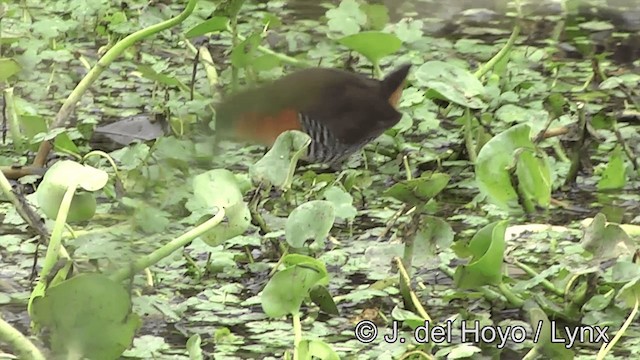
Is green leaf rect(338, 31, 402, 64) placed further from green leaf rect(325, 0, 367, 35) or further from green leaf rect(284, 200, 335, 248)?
green leaf rect(284, 200, 335, 248)

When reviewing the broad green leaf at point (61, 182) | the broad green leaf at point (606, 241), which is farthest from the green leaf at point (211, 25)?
the broad green leaf at point (606, 241)

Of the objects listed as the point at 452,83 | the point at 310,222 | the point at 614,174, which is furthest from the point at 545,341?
the point at 614,174

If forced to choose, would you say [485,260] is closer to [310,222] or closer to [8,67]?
[310,222]

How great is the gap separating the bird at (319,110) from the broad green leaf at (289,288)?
71 cm

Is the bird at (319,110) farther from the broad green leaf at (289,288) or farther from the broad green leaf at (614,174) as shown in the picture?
the broad green leaf at (289,288)

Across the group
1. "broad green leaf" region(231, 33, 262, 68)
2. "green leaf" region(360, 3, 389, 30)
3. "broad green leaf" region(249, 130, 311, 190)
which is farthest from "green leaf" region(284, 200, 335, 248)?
"green leaf" region(360, 3, 389, 30)

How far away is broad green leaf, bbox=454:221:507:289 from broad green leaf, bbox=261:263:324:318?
0.23m

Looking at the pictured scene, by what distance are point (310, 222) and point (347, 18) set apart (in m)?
0.97

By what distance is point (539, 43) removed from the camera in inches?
140

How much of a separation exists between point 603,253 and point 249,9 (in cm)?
216

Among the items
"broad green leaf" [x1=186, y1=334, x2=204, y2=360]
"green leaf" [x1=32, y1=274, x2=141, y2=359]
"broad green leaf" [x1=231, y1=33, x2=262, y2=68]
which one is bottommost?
"broad green leaf" [x1=231, y1=33, x2=262, y2=68]

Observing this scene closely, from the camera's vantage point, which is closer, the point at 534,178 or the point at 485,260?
the point at 485,260

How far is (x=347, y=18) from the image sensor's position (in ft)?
9.38

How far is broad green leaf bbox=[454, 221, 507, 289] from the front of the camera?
1.82 metres
